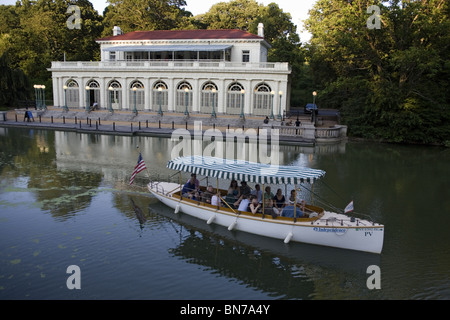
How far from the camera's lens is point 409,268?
12.5 m

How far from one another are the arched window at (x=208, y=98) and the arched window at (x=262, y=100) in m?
4.95

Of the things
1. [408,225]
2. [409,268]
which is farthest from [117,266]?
[408,225]

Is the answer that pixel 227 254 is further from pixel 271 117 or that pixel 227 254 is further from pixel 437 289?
pixel 271 117

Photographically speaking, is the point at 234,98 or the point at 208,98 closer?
the point at 234,98

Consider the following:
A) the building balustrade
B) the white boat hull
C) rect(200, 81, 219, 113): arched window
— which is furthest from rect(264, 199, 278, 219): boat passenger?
rect(200, 81, 219, 113): arched window

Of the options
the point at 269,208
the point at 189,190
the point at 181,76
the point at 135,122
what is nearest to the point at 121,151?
the point at 189,190

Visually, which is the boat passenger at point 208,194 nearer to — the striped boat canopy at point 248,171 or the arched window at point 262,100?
the striped boat canopy at point 248,171

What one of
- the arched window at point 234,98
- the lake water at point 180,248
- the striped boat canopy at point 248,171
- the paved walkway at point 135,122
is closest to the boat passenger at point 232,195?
the striped boat canopy at point 248,171

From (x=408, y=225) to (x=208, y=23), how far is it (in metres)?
71.3

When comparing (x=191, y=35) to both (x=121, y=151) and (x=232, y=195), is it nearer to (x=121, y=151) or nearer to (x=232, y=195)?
(x=121, y=151)

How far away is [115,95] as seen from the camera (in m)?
52.8

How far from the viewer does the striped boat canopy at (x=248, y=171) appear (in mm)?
14586

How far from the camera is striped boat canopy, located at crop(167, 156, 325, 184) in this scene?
14586mm

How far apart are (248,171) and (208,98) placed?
3453 centimetres
